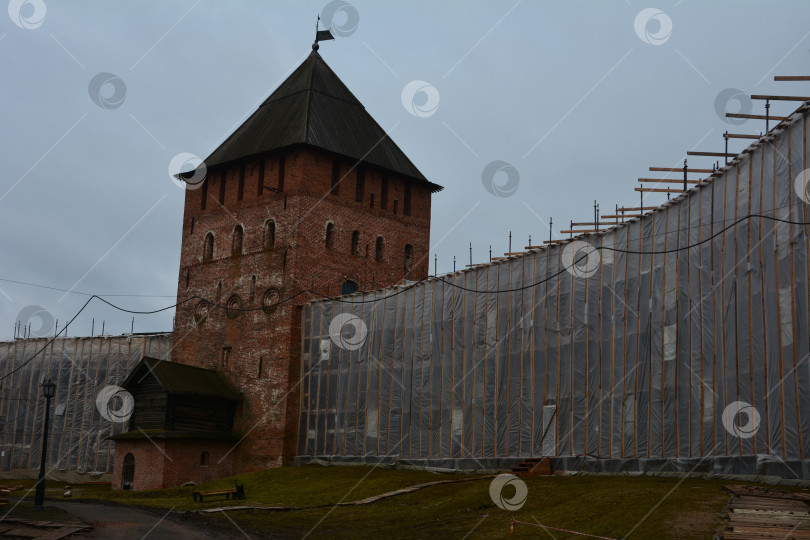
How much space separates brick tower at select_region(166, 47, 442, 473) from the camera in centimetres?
4062

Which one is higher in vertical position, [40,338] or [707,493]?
[40,338]

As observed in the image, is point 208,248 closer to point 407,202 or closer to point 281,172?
point 281,172

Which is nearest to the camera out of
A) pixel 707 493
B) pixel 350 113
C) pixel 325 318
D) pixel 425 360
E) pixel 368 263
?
pixel 707 493

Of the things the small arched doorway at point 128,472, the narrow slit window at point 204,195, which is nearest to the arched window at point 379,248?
the narrow slit window at point 204,195

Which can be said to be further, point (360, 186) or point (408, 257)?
point (408, 257)

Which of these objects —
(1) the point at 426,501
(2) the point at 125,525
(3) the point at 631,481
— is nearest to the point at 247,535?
(2) the point at 125,525

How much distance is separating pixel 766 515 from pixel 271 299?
95.1 ft

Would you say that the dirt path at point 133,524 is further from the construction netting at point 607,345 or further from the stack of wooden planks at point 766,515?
the construction netting at point 607,345

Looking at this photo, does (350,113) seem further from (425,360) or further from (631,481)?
(631,481)

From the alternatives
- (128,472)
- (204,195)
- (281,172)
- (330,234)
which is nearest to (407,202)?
(330,234)

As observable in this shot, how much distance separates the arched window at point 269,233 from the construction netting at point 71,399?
350 inches

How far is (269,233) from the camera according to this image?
42625 mm

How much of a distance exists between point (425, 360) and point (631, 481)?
1252 centimetres

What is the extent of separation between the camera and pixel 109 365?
160ft
